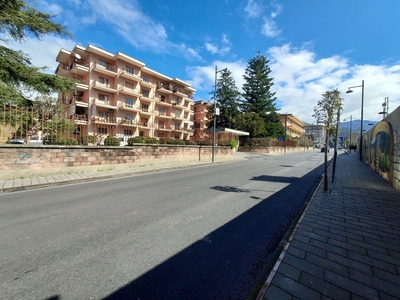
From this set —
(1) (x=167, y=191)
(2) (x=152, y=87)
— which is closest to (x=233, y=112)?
(2) (x=152, y=87)

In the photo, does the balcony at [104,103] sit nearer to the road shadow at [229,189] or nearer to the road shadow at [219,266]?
the road shadow at [229,189]

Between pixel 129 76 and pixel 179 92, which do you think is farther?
pixel 179 92

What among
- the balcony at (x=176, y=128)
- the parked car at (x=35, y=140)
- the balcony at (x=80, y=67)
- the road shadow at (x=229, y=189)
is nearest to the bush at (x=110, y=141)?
the parked car at (x=35, y=140)

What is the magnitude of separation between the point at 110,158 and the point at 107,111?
77.9 feet

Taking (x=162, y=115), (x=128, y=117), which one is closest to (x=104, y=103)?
(x=128, y=117)

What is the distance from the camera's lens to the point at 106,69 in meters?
29.1

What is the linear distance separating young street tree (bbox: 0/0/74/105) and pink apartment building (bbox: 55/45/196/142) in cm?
1084

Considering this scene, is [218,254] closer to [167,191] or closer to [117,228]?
[117,228]

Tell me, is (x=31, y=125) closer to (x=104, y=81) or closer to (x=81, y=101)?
(x=81, y=101)

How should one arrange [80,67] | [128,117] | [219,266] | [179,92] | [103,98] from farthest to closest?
[179,92]
[128,117]
[103,98]
[80,67]
[219,266]

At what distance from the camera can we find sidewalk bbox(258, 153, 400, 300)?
6.31ft

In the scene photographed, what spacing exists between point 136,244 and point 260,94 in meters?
43.7

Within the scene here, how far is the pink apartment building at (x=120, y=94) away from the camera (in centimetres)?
2730

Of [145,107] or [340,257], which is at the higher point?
[145,107]
